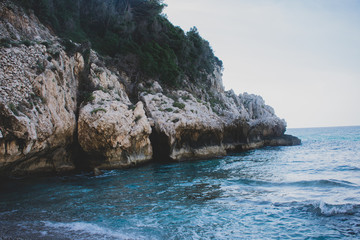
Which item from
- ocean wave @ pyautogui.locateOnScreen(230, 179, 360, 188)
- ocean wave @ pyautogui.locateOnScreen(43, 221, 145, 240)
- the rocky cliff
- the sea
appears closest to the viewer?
ocean wave @ pyautogui.locateOnScreen(43, 221, 145, 240)

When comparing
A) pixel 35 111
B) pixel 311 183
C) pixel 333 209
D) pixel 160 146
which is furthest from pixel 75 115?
pixel 333 209

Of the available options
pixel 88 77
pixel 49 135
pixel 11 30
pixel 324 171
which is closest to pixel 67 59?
pixel 88 77

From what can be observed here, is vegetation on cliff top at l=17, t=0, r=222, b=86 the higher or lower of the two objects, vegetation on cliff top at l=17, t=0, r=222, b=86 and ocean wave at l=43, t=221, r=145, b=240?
the higher

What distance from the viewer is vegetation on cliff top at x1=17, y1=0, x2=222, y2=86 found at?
27375 mm

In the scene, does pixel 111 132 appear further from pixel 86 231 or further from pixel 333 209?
pixel 333 209

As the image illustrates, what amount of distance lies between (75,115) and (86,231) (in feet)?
41.3

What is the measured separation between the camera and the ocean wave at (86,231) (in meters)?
7.12

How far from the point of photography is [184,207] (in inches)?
378

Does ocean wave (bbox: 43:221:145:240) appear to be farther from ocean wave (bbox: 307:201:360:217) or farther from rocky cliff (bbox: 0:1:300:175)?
ocean wave (bbox: 307:201:360:217)

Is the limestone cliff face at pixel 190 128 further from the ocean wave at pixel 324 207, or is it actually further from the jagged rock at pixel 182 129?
the ocean wave at pixel 324 207

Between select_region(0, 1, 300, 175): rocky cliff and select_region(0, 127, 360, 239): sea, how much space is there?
2817 mm

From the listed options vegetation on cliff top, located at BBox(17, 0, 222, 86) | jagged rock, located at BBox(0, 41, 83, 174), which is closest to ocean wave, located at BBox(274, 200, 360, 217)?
jagged rock, located at BBox(0, 41, 83, 174)

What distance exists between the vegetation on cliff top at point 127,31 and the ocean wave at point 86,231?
76.8 ft

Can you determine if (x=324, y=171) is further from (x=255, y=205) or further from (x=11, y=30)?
(x=11, y=30)
